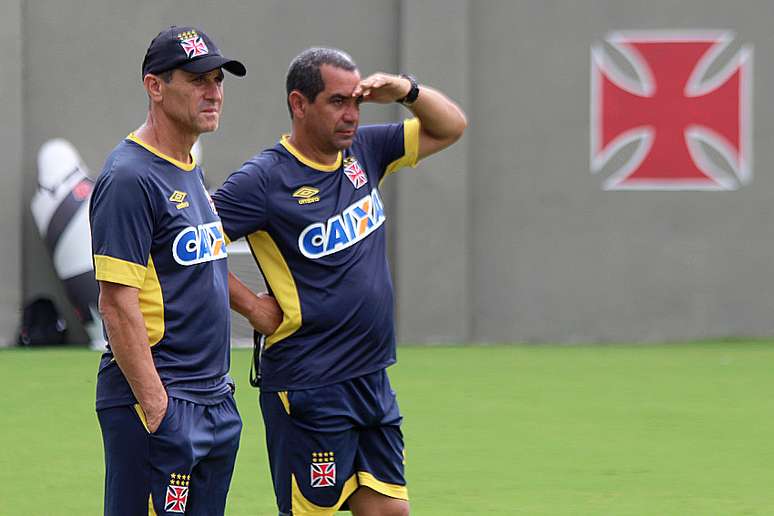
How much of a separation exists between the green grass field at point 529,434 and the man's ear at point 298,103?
2.33 metres

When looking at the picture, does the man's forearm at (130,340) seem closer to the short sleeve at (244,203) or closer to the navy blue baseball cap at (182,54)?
the navy blue baseball cap at (182,54)

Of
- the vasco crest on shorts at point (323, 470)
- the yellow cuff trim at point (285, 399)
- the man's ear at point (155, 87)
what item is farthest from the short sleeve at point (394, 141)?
the man's ear at point (155, 87)

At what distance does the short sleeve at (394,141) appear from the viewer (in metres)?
5.23

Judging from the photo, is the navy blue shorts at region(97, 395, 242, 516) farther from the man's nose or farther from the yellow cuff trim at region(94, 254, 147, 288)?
the man's nose

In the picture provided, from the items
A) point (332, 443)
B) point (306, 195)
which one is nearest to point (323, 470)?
point (332, 443)

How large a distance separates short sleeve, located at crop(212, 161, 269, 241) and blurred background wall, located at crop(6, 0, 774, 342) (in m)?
8.17

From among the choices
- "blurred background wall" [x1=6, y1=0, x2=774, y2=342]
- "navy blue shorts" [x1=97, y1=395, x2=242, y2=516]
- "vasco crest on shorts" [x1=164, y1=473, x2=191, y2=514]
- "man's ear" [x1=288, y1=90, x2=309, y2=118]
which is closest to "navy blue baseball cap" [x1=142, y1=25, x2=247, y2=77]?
"man's ear" [x1=288, y1=90, x2=309, y2=118]

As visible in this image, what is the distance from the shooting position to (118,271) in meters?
3.83

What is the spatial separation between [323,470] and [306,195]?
3.02ft

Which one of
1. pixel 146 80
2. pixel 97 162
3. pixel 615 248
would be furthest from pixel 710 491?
pixel 97 162

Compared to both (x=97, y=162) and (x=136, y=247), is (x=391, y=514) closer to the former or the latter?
(x=136, y=247)

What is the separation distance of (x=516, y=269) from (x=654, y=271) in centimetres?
126

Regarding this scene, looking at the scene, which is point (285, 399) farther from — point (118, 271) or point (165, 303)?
point (118, 271)

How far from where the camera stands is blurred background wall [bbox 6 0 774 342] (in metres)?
13.0
